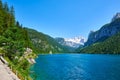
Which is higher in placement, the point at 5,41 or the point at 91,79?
the point at 5,41

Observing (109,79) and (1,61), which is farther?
(109,79)

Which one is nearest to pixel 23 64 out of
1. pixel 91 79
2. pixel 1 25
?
pixel 91 79

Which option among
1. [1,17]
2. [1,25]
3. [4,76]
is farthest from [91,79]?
[1,17]

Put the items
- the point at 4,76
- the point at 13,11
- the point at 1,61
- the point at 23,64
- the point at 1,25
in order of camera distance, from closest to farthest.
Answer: the point at 4,76 < the point at 1,61 < the point at 23,64 < the point at 1,25 < the point at 13,11

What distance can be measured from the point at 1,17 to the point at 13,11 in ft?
160

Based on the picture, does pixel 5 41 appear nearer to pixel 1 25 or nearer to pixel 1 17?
pixel 1 25

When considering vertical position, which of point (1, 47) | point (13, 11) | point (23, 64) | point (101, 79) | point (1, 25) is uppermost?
point (13, 11)

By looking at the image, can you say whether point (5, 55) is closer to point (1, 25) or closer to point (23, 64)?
point (23, 64)

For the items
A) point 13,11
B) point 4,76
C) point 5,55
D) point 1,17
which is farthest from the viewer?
point 13,11

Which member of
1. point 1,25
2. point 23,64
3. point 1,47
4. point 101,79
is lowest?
point 101,79

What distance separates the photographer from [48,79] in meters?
71.4

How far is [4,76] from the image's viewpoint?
4369cm

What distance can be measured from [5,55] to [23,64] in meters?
8.23

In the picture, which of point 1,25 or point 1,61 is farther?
point 1,25
